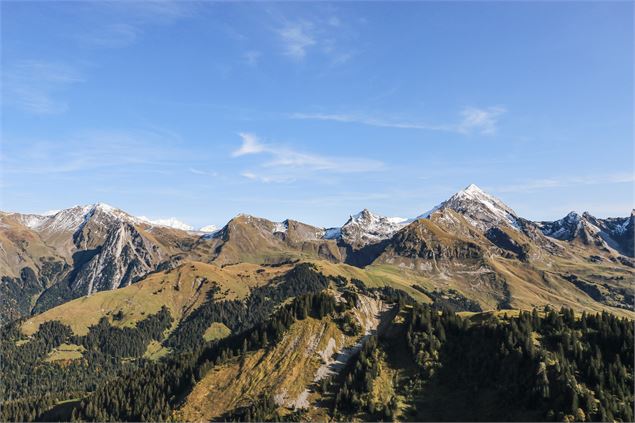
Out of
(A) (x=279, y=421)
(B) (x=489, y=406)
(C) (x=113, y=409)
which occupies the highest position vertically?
(B) (x=489, y=406)

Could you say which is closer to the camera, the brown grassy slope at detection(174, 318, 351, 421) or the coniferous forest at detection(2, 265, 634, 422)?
the coniferous forest at detection(2, 265, 634, 422)

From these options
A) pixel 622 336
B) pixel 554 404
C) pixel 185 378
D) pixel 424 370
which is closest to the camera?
pixel 554 404

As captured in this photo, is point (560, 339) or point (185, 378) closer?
point (560, 339)

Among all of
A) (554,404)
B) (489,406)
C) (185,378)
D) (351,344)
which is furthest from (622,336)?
(185,378)

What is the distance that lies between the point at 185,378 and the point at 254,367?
123 feet

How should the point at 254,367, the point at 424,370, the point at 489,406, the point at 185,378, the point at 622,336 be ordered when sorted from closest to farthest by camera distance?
the point at 489,406 → the point at 622,336 → the point at 424,370 → the point at 254,367 → the point at 185,378

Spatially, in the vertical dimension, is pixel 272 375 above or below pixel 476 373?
below

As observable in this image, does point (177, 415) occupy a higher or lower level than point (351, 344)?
lower

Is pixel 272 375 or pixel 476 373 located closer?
pixel 476 373

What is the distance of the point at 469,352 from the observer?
160125 mm

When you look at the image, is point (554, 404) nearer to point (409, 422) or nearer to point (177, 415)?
point (409, 422)

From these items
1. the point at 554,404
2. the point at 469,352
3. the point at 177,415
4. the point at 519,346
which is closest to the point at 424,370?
the point at 469,352

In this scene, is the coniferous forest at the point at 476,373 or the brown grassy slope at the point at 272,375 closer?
the coniferous forest at the point at 476,373

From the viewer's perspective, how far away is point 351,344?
182250 mm
